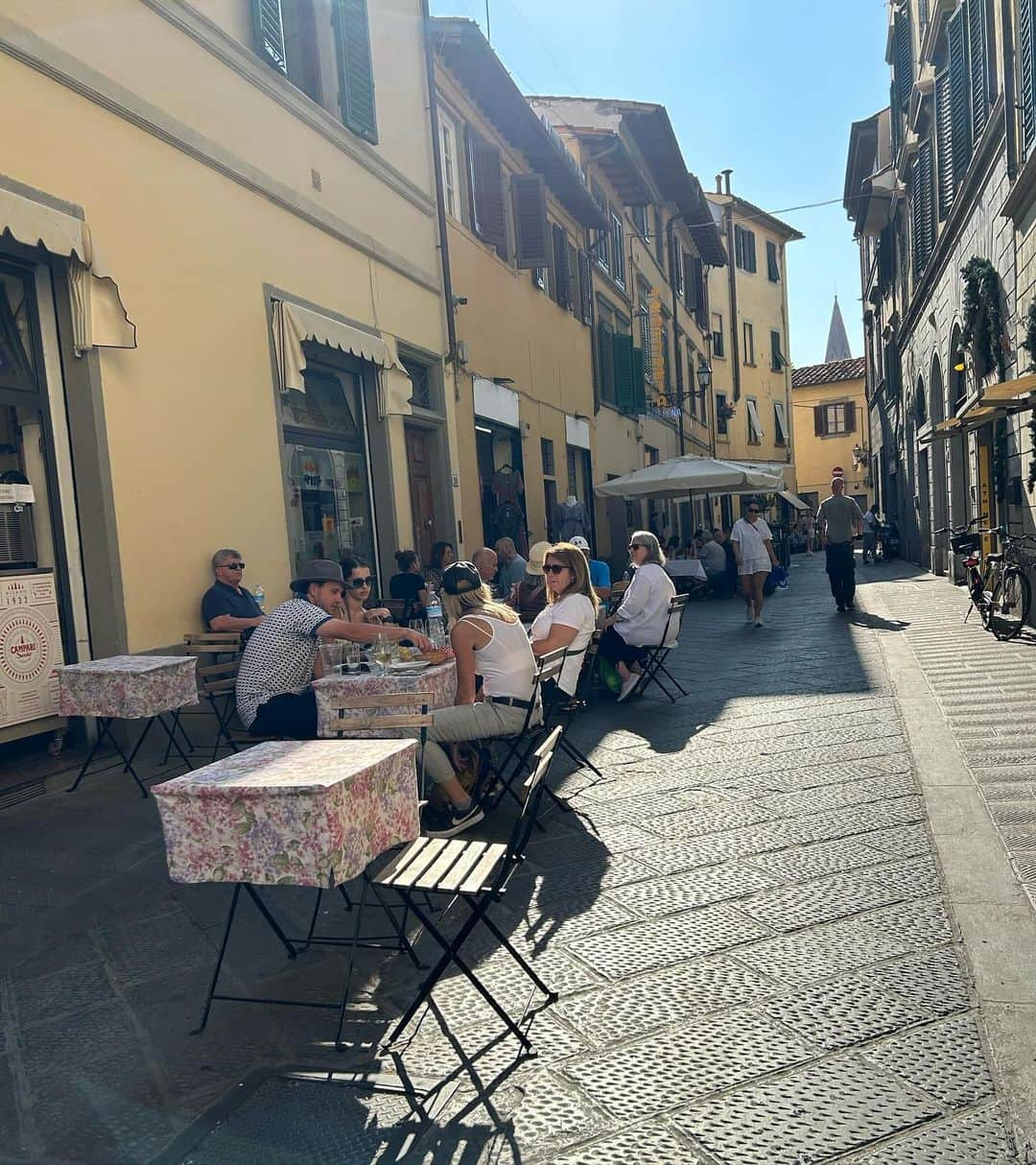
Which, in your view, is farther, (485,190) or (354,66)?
(485,190)

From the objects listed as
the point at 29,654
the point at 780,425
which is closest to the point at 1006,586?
the point at 29,654

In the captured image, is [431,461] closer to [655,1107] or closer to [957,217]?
[957,217]

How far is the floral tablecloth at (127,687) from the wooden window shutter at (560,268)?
12.7 metres

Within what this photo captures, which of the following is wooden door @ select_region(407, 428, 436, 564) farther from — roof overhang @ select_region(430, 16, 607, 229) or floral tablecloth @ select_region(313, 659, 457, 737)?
floral tablecloth @ select_region(313, 659, 457, 737)

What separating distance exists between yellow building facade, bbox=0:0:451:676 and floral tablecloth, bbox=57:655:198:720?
0.69m

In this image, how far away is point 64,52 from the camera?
19.4 feet

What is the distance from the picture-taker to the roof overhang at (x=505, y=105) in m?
11.9

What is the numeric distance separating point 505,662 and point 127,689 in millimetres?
1996

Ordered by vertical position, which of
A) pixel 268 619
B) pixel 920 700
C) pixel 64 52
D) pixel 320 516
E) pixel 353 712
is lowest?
pixel 920 700

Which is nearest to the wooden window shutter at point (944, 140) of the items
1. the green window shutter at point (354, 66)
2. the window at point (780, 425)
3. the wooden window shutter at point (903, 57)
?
the wooden window shutter at point (903, 57)

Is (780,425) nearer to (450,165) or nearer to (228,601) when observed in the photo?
(450,165)

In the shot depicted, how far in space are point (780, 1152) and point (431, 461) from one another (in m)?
10.2

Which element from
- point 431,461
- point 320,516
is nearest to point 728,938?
point 320,516

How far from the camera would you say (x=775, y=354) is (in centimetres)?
4384
